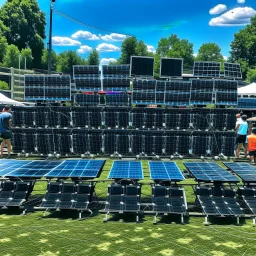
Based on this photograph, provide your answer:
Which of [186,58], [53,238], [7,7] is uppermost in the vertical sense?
[7,7]

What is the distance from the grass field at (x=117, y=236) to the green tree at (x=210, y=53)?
4244 inches

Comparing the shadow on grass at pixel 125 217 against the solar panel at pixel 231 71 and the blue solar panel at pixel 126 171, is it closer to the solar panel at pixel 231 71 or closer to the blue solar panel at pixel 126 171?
the blue solar panel at pixel 126 171

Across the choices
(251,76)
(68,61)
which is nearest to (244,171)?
(251,76)

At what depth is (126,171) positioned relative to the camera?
9883 mm

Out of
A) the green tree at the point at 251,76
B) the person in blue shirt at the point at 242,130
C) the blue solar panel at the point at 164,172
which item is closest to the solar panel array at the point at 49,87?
the blue solar panel at the point at 164,172

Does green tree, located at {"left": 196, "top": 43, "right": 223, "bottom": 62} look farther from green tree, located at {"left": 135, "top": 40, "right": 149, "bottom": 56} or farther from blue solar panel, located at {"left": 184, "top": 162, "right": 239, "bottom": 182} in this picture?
blue solar panel, located at {"left": 184, "top": 162, "right": 239, "bottom": 182}

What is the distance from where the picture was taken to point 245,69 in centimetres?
8831

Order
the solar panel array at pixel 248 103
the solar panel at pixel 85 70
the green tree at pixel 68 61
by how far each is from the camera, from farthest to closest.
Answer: the green tree at pixel 68 61
the solar panel array at pixel 248 103
the solar panel at pixel 85 70

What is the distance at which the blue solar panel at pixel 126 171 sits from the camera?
9.30 meters

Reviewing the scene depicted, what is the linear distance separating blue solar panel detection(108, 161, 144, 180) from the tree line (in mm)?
68878

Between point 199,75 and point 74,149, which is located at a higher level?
point 199,75

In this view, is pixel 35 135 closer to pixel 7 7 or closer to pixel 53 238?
pixel 53 238

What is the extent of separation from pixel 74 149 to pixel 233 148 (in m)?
9.05

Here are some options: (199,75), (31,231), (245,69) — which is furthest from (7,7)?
(31,231)
